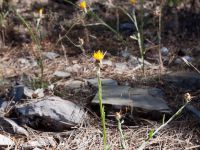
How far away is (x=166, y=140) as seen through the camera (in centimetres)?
226

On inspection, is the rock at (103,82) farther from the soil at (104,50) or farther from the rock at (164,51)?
the rock at (164,51)

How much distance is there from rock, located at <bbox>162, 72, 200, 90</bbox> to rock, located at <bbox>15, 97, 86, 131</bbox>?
0.73 metres

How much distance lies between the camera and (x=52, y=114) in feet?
7.82

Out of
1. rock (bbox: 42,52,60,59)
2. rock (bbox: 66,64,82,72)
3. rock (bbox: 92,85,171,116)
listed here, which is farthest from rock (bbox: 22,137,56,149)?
rock (bbox: 42,52,60,59)

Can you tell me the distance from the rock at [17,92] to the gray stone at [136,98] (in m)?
0.51

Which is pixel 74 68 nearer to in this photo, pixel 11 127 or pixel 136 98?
pixel 136 98

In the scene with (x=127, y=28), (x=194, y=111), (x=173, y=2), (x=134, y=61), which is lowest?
(x=194, y=111)

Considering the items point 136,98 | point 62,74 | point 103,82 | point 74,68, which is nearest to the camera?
point 136,98

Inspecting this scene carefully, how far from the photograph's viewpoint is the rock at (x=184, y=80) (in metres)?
2.79

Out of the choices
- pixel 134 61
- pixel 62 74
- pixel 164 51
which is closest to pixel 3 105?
pixel 62 74

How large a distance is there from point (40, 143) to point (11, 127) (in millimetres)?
245

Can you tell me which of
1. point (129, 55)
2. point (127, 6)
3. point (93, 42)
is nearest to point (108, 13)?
point (127, 6)

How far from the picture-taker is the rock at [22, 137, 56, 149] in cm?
226

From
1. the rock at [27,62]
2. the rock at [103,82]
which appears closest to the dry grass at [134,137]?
the rock at [103,82]
